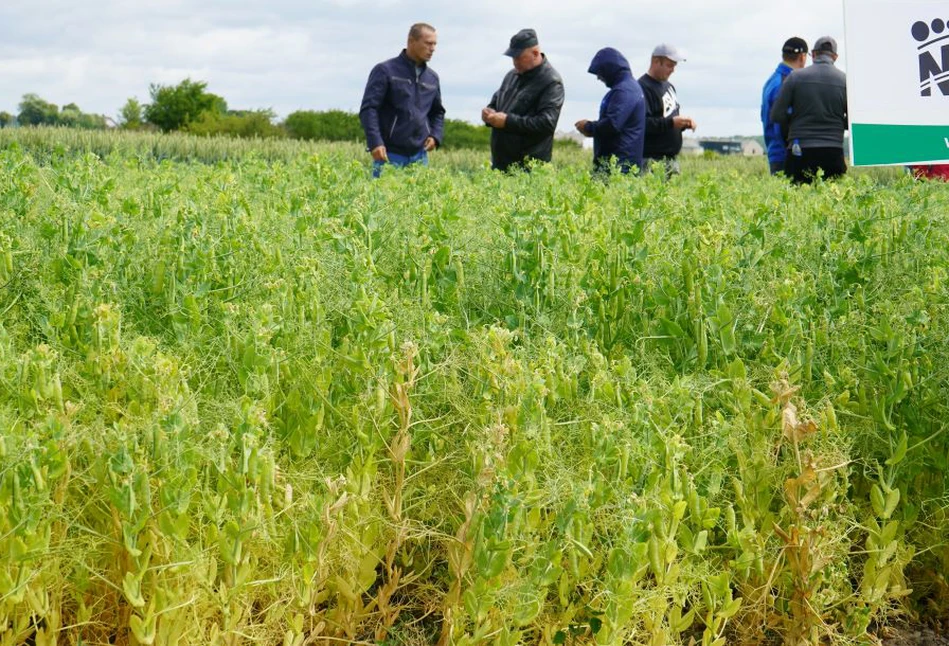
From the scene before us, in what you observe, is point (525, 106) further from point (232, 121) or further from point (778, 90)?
point (232, 121)

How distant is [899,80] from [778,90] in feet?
18.4

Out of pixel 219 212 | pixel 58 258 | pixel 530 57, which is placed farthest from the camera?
pixel 530 57

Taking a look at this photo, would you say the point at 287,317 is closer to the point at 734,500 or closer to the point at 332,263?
the point at 332,263

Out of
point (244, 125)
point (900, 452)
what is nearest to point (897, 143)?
point (900, 452)

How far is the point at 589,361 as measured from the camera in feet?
11.2

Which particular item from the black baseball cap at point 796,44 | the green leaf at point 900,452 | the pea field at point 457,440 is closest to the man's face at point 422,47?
the black baseball cap at point 796,44

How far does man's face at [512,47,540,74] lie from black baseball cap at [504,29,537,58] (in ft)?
0.12

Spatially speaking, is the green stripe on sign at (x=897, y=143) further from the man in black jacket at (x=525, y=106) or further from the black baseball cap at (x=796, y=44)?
the black baseball cap at (x=796, y=44)

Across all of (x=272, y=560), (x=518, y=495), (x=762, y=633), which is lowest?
(x=762, y=633)

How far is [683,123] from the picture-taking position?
1077 cm

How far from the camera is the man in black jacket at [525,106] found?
31.6 feet

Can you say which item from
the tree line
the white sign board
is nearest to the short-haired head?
the white sign board

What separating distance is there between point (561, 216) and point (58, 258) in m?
2.08

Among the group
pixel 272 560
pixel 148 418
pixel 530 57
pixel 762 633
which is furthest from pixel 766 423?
pixel 530 57
